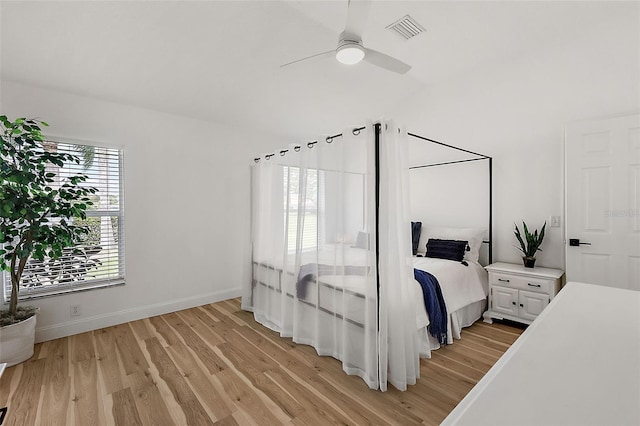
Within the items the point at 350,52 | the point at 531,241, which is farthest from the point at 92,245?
the point at 531,241

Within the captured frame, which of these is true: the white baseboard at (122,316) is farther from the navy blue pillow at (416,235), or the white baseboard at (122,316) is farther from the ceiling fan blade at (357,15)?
the ceiling fan blade at (357,15)

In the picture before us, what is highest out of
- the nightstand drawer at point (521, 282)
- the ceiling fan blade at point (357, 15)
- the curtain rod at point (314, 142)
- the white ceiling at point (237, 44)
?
the white ceiling at point (237, 44)

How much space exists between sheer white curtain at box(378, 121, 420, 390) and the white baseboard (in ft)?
8.88

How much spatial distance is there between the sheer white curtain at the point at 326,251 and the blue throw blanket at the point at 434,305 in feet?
1.98

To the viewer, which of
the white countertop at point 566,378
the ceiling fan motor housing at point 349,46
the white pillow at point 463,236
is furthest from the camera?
the white pillow at point 463,236

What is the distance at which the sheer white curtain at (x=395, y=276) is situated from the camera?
2.09 metres

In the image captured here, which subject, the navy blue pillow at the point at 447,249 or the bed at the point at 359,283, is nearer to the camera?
the bed at the point at 359,283

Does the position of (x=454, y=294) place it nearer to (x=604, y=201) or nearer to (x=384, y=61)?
(x=604, y=201)

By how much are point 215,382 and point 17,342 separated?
179cm

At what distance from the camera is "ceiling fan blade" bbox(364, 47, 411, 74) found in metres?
2.11

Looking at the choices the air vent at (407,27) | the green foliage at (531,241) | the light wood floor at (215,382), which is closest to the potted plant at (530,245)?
the green foliage at (531,241)

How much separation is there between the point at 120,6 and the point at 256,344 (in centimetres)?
308

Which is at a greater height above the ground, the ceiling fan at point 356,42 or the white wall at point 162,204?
the ceiling fan at point 356,42

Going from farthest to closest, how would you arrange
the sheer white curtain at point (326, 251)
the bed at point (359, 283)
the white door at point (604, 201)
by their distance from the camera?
1. the white door at point (604, 201)
2. the bed at point (359, 283)
3. the sheer white curtain at point (326, 251)
